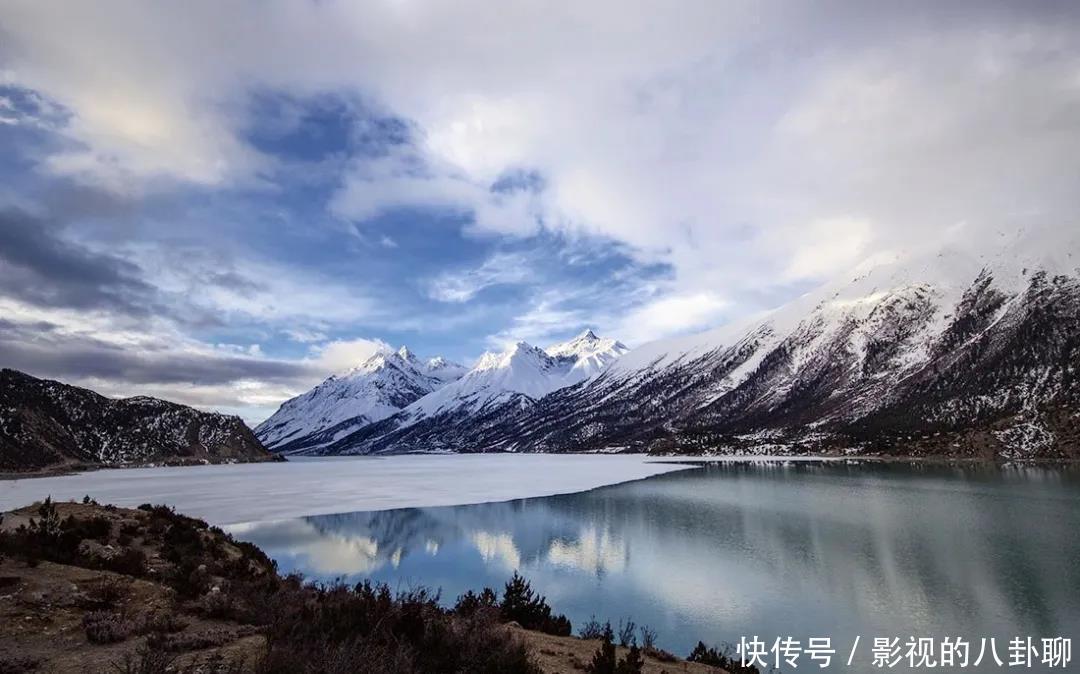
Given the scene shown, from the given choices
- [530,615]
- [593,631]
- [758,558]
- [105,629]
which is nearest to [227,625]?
[105,629]

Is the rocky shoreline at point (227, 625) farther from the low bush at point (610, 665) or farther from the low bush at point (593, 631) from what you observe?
the low bush at point (593, 631)

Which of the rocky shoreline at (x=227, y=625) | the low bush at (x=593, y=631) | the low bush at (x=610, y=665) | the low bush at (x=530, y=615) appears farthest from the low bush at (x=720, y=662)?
the low bush at (x=610, y=665)

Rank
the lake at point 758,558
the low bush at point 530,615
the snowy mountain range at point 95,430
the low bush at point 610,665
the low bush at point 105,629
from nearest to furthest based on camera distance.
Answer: the low bush at point 610,665
the low bush at point 105,629
the low bush at point 530,615
the lake at point 758,558
the snowy mountain range at point 95,430

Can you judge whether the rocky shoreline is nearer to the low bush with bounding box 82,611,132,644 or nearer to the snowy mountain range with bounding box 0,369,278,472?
the low bush with bounding box 82,611,132,644

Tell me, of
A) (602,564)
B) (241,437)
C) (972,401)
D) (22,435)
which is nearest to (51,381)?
(22,435)

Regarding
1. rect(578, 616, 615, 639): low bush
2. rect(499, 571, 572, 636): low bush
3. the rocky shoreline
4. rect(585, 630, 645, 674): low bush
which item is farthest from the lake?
rect(585, 630, 645, 674): low bush
